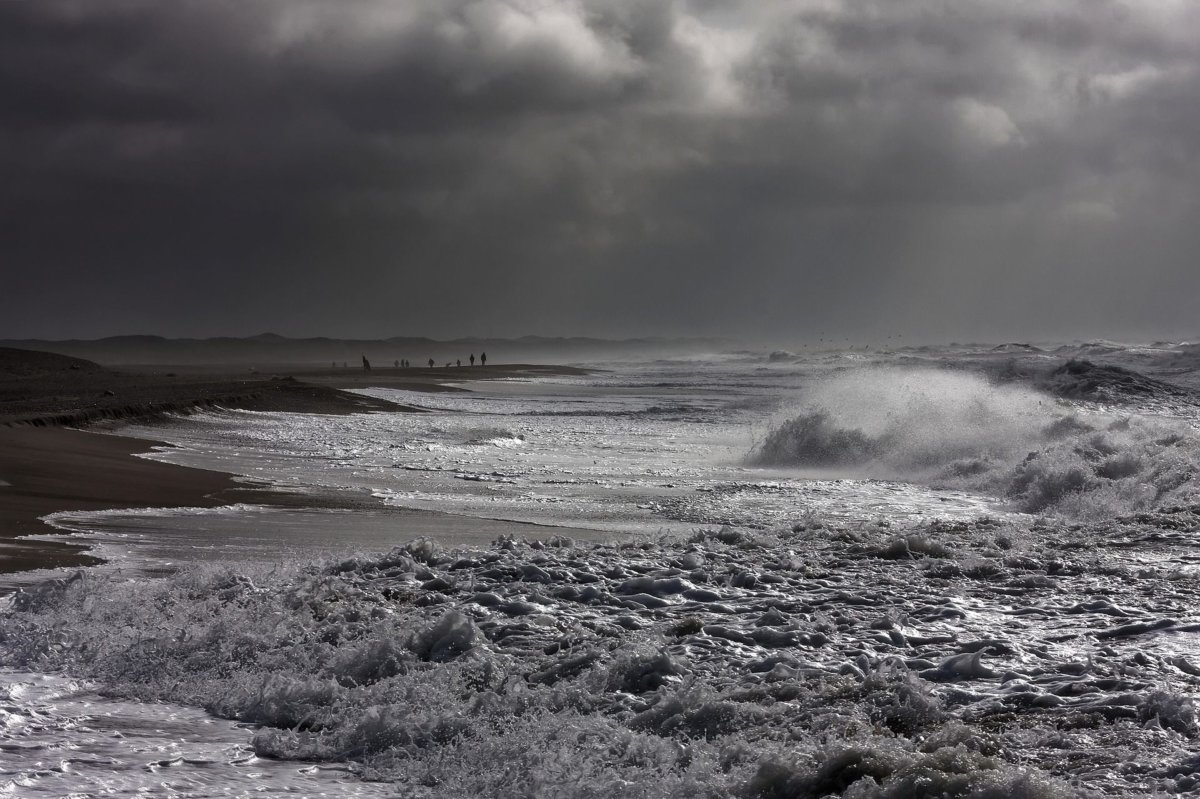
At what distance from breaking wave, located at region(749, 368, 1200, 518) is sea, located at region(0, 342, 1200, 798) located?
0.13 metres

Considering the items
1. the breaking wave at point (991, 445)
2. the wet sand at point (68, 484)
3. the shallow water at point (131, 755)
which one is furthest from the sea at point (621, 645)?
the wet sand at point (68, 484)

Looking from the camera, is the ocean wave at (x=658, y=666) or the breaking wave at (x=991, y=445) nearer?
the ocean wave at (x=658, y=666)

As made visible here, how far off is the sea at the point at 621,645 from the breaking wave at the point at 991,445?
0.13 metres

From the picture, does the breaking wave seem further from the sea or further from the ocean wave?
the ocean wave

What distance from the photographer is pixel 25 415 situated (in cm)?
1589

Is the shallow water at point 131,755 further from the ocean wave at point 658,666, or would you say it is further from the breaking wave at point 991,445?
the breaking wave at point 991,445

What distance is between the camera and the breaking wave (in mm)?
11188

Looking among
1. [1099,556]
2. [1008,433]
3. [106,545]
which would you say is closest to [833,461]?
[1008,433]

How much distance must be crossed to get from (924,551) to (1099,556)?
1273 millimetres

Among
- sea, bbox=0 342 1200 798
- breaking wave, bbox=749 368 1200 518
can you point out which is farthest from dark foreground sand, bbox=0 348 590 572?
breaking wave, bbox=749 368 1200 518

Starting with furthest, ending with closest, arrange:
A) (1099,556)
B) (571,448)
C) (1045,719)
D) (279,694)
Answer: (571,448) < (1099,556) < (279,694) < (1045,719)

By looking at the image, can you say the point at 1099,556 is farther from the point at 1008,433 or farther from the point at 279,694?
the point at 1008,433

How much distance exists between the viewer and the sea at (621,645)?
402cm

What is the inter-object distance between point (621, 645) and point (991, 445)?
446 inches
